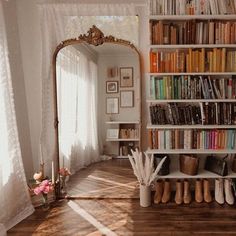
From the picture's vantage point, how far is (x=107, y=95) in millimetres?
3221

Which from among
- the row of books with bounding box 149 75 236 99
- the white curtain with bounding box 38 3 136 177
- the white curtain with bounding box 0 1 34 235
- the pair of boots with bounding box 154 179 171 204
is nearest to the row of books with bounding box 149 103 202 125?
the row of books with bounding box 149 75 236 99

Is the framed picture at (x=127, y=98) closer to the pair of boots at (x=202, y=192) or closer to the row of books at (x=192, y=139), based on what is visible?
the row of books at (x=192, y=139)

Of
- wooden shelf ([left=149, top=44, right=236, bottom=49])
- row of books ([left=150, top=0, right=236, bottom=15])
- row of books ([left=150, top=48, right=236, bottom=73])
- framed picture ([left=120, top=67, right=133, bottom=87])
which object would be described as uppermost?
row of books ([left=150, top=0, right=236, bottom=15])

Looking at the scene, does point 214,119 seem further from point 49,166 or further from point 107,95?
point 49,166

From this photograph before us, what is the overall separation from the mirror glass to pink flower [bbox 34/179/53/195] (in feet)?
1.29

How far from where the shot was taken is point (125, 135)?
10.7ft

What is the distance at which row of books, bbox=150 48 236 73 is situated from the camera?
297 centimetres

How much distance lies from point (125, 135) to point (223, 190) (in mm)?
1221

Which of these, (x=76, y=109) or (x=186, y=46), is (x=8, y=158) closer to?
(x=76, y=109)

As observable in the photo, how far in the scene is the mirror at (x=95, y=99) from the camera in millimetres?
3150

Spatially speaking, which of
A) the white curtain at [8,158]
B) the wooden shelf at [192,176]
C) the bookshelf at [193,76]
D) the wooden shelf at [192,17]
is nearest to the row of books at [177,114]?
the bookshelf at [193,76]

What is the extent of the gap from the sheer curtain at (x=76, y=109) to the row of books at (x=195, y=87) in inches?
29.8

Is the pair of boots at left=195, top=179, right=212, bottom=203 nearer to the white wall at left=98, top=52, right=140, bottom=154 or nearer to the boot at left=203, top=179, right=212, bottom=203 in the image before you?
the boot at left=203, top=179, right=212, bottom=203

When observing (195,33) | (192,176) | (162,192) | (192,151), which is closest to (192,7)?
(195,33)
